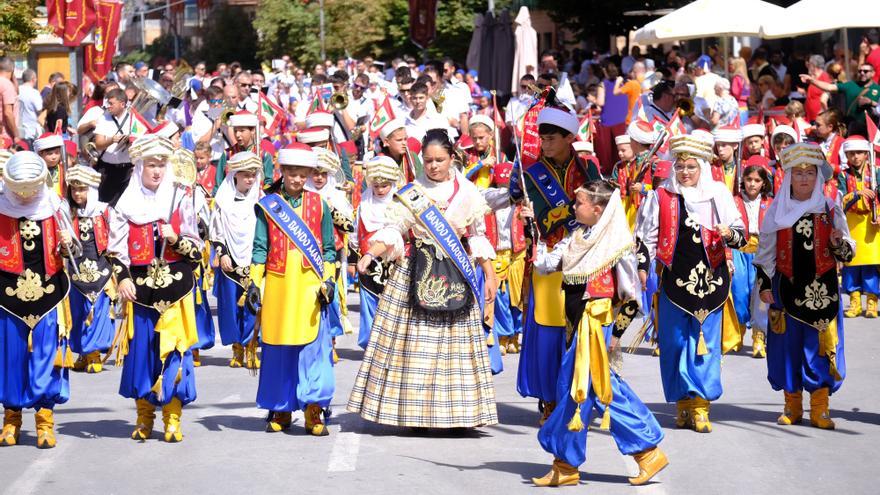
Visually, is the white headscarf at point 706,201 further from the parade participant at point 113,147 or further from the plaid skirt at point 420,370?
the parade participant at point 113,147

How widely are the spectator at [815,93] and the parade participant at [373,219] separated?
29.4 ft

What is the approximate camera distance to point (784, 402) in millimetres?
10992

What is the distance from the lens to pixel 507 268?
14.0 meters

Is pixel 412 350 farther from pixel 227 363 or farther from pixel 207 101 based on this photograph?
pixel 207 101

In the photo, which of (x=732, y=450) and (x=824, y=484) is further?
(x=732, y=450)

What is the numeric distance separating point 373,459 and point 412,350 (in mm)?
865

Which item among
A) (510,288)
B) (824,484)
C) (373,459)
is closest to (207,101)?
(510,288)

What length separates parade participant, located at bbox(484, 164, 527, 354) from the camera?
44.6 feet

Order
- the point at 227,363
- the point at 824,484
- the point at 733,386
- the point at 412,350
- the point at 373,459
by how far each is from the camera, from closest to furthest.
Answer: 1. the point at 824,484
2. the point at 373,459
3. the point at 412,350
4. the point at 733,386
5. the point at 227,363

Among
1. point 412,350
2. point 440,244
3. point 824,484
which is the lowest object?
point 824,484

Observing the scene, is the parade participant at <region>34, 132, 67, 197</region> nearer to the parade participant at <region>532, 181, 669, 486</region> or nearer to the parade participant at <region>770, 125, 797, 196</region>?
the parade participant at <region>532, 181, 669, 486</region>

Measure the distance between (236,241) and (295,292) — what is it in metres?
3.28

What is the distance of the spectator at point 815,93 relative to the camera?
20.5m

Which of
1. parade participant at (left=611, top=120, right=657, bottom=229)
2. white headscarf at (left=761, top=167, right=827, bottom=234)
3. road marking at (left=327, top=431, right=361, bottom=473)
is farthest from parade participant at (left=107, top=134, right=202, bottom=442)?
parade participant at (left=611, top=120, right=657, bottom=229)
